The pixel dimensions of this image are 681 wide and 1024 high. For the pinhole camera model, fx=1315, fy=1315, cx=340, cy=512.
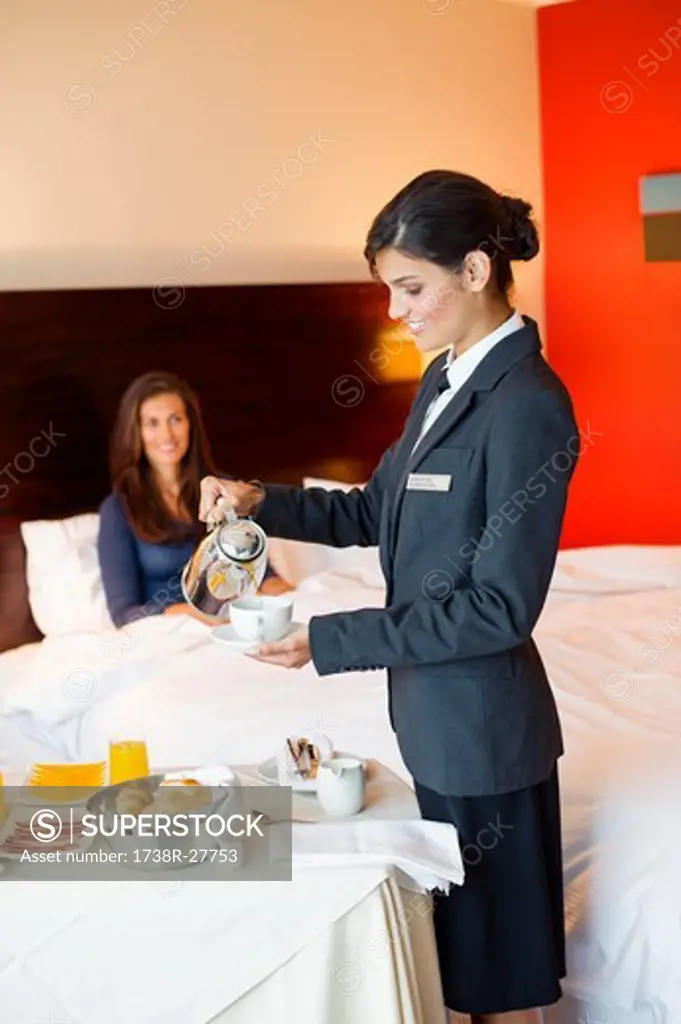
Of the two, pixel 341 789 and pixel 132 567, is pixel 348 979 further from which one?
pixel 132 567

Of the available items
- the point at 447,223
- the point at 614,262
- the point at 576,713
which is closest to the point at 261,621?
the point at 447,223

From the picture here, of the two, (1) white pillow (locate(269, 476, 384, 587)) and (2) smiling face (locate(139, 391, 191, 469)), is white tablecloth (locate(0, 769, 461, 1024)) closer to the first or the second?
(2) smiling face (locate(139, 391, 191, 469))

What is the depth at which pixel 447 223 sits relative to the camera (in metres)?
1.74

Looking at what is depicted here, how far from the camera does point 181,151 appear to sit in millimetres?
3570

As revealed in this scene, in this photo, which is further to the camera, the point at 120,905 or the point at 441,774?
the point at 441,774

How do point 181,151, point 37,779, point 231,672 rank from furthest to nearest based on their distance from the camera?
point 181,151 < point 231,672 < point 37,779

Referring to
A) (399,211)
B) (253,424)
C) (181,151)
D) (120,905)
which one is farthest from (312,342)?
(120,905)

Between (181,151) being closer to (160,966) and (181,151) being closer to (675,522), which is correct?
(675,522)

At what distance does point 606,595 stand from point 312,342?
3.70ft

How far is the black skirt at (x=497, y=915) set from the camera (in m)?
1.81

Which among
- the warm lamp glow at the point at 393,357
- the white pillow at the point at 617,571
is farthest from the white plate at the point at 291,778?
the warm lamp glow at the point at 393,357

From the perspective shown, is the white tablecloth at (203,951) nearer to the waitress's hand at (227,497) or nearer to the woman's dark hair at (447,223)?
the waitress's hand at (227,497)

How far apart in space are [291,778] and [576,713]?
94 centimetres

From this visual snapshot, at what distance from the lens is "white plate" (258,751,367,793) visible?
6.26ft
